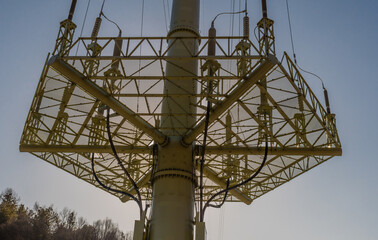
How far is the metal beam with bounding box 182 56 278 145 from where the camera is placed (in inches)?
477

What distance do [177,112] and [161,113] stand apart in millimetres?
735

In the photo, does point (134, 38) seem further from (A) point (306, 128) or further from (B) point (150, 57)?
(A) point (306, 128)

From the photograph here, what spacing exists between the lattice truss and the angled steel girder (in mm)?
54

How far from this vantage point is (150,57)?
12.8 meters

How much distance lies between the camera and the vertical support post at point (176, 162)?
42.7 ft

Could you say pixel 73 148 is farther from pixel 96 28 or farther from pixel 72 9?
pixel 72 9

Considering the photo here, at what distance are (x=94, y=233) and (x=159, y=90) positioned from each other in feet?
226

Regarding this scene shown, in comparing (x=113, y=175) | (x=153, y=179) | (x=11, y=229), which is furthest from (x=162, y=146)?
(x=11, y=229)

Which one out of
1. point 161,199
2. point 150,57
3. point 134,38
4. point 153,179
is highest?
point 134,38

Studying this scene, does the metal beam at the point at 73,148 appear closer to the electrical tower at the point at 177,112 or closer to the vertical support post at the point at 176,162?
the electrical tower at the point at 177,112

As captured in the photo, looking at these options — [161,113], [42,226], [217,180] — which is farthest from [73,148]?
[42,226]

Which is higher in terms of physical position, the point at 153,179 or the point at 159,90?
the point at 159,90

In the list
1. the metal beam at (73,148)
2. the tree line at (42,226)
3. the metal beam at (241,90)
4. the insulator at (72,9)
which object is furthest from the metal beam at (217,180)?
the tree line at (42,226)

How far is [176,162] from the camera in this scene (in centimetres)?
1444
